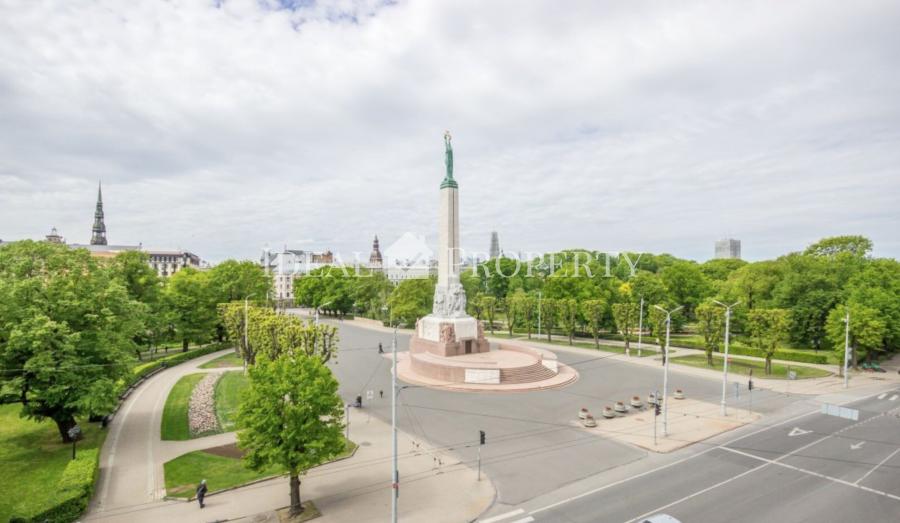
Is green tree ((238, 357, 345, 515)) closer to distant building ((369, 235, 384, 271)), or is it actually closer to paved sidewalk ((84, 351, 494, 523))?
paved sidewalk ((84, 351, 494, 523))

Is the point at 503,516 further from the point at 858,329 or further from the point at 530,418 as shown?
the point at 858,329

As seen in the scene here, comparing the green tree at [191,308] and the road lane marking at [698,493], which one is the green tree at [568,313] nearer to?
the road lane marking at [698,493]

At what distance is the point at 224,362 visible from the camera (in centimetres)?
4741

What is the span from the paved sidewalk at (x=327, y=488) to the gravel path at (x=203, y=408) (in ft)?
6.48

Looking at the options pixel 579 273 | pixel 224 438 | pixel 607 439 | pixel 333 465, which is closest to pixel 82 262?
pixel 224 438

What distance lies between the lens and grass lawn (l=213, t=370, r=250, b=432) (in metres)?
27.7

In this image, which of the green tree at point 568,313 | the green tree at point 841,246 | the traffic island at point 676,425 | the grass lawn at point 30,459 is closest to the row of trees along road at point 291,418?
the grass lawn at point 30,459

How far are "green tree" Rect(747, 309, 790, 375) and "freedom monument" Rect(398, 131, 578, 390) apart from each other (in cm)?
1709

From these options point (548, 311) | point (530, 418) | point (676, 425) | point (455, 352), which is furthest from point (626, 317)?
point (530, 418)

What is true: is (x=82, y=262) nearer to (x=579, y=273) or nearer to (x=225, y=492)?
(x=225, y=492)

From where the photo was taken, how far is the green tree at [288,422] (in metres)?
16.2

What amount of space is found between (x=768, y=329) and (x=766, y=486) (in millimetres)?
27003

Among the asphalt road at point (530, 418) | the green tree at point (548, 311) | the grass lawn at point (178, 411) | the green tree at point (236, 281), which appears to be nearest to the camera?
the asphalt road at point (530, 418)

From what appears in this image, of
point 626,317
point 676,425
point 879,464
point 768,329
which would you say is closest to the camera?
point 879,464
